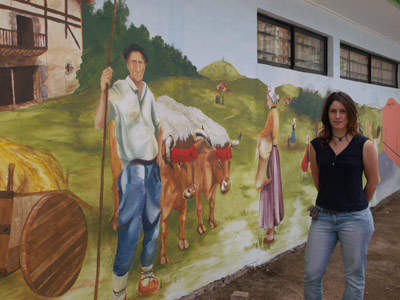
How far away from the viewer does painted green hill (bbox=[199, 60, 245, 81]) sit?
378cm

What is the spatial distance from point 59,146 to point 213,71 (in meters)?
1.84

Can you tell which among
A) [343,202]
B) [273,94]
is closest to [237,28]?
[273,94]

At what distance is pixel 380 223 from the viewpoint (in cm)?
718

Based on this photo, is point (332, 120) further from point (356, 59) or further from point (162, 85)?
point (356, 59)

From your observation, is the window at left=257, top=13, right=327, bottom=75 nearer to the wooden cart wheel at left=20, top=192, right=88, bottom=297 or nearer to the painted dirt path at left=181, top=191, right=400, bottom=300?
the painted dirt path at left=181, top=191, right=400, bottom=300

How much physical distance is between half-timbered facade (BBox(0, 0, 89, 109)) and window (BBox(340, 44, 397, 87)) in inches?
214

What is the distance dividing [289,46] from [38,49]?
3.83 meters

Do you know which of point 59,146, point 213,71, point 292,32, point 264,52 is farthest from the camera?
point 292,32

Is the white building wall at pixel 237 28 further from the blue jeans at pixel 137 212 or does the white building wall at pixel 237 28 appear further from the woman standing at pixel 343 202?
the woman standing at pixel 343 202

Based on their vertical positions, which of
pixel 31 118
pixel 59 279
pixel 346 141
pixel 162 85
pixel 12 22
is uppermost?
pixel 12 22

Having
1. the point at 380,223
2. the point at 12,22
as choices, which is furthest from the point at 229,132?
the point at 380,223

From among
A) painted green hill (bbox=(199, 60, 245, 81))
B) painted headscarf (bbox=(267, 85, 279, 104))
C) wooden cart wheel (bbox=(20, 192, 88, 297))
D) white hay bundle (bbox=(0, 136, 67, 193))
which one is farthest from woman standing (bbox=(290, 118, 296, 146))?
white hay bundle (bbox=(0, 136, 67, 193))

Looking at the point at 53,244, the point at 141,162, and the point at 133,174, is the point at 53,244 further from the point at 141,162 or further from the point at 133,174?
the point at 141,162

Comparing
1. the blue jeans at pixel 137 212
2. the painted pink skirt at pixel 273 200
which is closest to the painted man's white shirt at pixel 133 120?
the blue jeans at pixel 137 212
